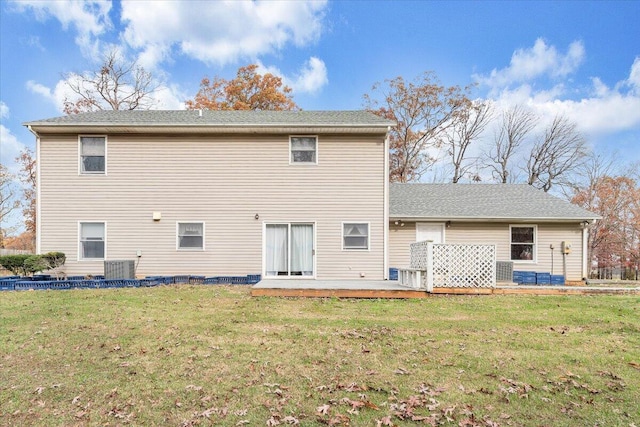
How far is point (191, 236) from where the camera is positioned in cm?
1204

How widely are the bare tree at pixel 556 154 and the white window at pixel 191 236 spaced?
2439 centimetres

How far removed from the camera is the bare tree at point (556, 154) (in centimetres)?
2584

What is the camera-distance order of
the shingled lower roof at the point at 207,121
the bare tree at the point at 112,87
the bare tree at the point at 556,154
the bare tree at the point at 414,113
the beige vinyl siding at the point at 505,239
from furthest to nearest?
the bare tree at the point at 556,154
the bare tree at the point at 414,113
the bare tree at the point at 112,87
the beige vinyl siding at the point at 505,239
the shingled lower roof at the point at 207,121

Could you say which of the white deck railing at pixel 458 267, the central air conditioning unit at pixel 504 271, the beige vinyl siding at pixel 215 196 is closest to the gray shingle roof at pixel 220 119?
the beige vinyl siding at pixel 215 196

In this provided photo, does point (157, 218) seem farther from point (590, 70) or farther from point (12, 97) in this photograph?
point (590, 70)

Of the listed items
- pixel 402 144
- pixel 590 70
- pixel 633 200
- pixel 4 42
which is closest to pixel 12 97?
pixel 4 42

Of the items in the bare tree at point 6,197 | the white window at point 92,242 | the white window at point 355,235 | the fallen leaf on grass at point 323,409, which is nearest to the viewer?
the fallen leaf on grass at point 323,409

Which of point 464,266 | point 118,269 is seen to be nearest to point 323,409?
point 464,266

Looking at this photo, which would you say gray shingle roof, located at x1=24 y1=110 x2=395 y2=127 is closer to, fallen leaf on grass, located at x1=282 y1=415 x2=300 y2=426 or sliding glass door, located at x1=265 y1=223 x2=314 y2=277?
sliding glass door, located at x1=265 y1=223 x2=314 y2=277

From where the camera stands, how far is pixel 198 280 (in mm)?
11414

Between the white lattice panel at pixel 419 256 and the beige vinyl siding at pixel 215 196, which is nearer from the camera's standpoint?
the white lattice panel at pixel 419 256

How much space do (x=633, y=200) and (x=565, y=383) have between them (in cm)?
2861

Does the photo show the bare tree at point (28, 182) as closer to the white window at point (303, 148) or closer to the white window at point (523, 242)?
the white window at point (303, 148)

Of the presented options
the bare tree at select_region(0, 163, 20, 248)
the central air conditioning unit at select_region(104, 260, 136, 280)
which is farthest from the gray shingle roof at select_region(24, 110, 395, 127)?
the bare tree at select_region(0, 163, 20, 248)
